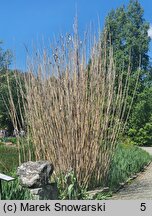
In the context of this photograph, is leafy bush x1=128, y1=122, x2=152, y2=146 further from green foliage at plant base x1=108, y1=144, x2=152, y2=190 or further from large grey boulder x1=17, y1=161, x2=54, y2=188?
large grey boulder x1=17, y1=161, x2=54, y2=188

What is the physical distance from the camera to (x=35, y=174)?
16.8 ft

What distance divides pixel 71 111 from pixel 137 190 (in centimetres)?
202

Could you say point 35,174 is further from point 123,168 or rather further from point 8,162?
point 8,162

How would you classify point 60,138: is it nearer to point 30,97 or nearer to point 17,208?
point 30,97

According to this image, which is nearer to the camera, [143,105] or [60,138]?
[60,138]

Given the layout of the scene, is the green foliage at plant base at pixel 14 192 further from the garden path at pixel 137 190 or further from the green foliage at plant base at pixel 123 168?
the green foliage at plant base at pixel 123 168

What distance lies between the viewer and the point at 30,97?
21.5ft

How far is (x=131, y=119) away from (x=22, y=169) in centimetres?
1965

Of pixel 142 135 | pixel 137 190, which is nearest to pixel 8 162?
pixel 137 190

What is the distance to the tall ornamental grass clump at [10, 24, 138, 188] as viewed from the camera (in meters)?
6.27

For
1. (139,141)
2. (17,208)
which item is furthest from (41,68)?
(139,141)

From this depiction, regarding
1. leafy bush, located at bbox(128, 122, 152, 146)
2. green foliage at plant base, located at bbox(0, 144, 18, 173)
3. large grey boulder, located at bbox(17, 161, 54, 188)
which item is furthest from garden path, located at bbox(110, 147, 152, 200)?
leafy bush, located at bbox(128, 122, 152, 146)

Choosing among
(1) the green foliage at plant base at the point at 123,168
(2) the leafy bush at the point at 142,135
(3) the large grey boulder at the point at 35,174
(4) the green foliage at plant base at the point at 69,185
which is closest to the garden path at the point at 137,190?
(1) the green foliage at plant base at the point at 123,168

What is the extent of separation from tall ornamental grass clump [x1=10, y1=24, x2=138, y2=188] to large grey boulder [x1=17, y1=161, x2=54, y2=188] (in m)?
1.00
